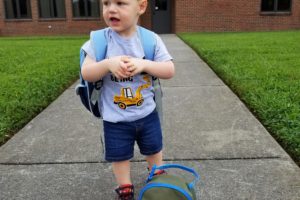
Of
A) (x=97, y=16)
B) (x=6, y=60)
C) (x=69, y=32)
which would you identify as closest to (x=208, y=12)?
(x=97, y=16)

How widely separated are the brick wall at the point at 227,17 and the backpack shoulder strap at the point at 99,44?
17.2m

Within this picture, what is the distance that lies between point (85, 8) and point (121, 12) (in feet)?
62.6

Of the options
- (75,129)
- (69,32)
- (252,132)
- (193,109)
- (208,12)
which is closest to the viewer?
(252,132)

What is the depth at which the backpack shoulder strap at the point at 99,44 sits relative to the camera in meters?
2.19

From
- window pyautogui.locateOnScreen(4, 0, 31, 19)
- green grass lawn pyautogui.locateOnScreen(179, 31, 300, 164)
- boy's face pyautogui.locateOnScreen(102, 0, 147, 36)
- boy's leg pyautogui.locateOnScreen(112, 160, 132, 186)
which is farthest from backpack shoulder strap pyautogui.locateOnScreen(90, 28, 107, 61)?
window pyautogui.locateOnScreen(4, 0, 31, 19)

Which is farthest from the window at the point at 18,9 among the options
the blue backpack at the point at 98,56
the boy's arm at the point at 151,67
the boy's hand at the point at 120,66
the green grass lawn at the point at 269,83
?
the boy's hand at the point at 120,66

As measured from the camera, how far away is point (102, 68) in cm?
207

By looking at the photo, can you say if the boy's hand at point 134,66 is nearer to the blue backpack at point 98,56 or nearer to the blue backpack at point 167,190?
the blue backpack at point 98,56

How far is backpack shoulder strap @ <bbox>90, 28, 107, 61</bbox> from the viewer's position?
219cm

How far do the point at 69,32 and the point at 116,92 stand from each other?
19.1m

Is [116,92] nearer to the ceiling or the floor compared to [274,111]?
nearer to the ceiling

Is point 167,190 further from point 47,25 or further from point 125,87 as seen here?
point 47,25

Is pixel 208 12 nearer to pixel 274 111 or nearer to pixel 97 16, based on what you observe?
pixel 97 16

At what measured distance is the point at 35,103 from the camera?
475 centimetres
